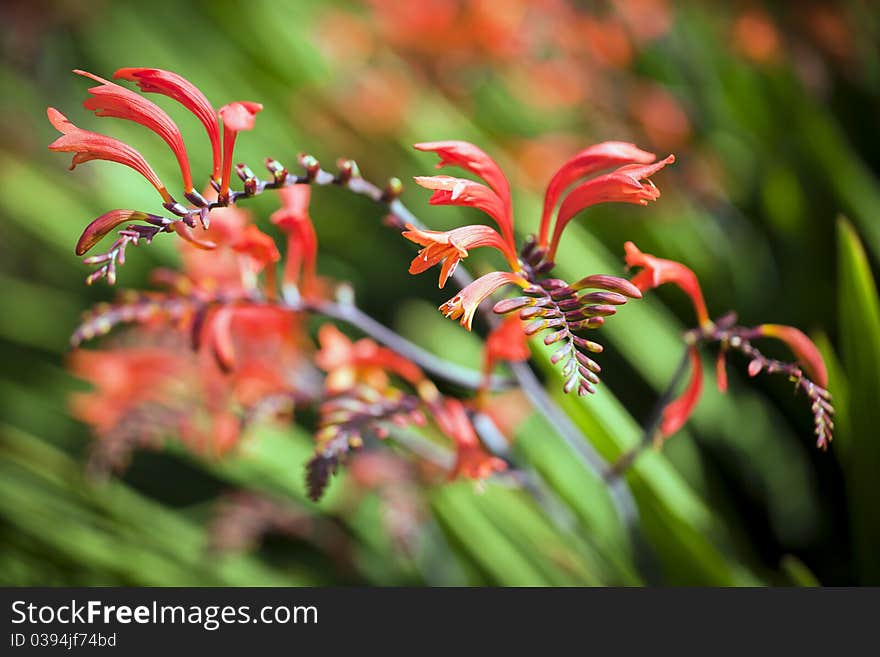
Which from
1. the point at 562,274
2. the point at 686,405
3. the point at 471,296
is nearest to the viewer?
the point at 471,296

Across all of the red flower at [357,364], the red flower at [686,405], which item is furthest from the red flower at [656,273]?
the red flower at [357,364]

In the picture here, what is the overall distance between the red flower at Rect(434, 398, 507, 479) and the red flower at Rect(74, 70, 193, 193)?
171mm

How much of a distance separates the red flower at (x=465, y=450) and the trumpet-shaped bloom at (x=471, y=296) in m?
0.11

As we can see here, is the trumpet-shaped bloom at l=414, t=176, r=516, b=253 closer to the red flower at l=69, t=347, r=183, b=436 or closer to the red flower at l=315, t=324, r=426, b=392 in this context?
the red flower at l=315, t=324, r=426, b=392

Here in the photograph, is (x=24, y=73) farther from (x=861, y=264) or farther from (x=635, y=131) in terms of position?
(x=861, y=264)

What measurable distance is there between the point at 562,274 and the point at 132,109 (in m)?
0.36

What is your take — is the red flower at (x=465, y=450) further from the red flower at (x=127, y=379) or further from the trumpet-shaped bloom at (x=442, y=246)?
the red flower at (x=127, y=379)

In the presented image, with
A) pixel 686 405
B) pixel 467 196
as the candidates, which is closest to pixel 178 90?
pixel 467 196

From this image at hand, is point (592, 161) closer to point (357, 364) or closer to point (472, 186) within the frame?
point (472, 186)

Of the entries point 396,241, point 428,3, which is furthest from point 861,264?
point 428,3

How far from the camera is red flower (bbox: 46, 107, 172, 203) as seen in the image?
0.29 metres

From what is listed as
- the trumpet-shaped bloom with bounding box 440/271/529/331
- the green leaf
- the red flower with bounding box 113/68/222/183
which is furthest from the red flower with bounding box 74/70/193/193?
the green leaf

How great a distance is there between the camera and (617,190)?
0.31 m

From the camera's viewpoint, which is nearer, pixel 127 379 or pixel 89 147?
pixel 89 147
